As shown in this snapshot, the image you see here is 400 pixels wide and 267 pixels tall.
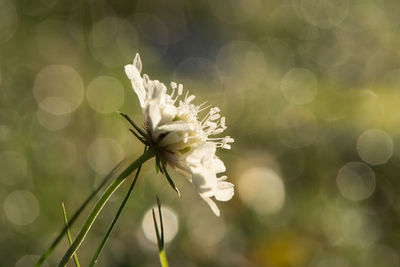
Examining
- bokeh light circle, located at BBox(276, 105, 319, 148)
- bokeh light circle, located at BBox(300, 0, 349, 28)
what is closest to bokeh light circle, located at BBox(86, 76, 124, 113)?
bokeh light circle, located at BBox(276, 105, 319, 148)

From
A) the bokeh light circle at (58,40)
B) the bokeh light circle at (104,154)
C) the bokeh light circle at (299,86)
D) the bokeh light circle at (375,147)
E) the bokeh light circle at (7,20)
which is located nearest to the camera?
the bokeh light circle at (104,154)

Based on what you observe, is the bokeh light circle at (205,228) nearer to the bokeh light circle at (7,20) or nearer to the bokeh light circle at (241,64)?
the bokeh light circle at (7,20)

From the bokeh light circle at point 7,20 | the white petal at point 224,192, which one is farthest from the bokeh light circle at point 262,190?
the white petal at point 224,192

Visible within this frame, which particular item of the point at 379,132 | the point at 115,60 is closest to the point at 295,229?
the point at 379,132

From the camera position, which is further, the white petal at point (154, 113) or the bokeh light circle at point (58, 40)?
the bokeh light circle at point (58, 40)

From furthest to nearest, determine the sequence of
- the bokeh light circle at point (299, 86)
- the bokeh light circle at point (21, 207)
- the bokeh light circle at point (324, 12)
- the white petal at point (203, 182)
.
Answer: the bokeh light circle at point (324, 12), the bokeh light circle at point (299, 86), the bokeh light circle at point (21, 207), the white petal at point (203, 182)

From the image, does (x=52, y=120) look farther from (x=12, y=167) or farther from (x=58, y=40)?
(x=58, y=40)
